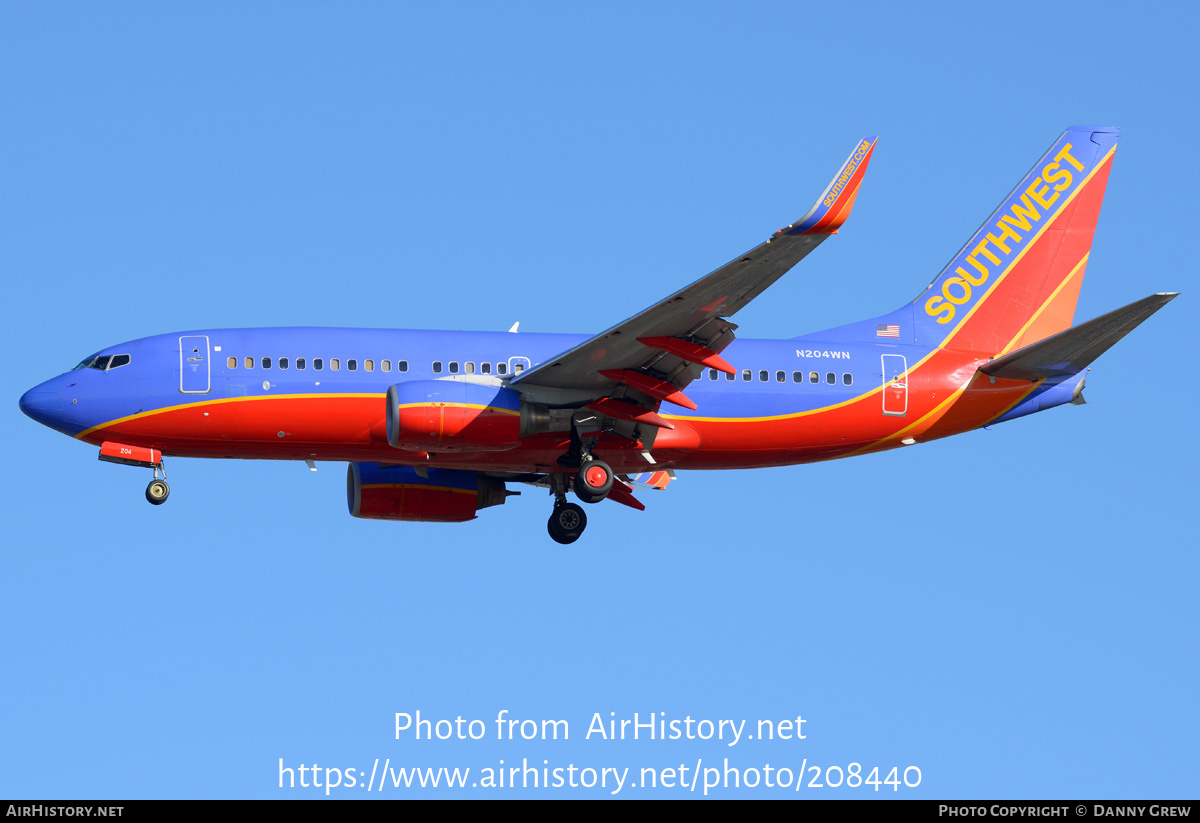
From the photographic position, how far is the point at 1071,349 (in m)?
41.8

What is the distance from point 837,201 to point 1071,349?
11970 millimetres

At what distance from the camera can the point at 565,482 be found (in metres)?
44.5

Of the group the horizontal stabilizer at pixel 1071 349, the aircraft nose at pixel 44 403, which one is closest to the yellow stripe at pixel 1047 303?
the horizontal stabilizer at pixel 1071 349

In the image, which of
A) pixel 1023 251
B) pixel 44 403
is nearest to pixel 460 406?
pixel 44 403

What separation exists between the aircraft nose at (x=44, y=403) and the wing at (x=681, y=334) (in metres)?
11.0

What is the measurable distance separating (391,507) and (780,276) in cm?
1473

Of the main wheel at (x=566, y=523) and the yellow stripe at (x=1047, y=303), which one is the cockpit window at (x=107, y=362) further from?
the yellow stripe at (x=1047, y=303)

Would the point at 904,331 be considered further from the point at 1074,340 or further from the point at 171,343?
the point at 171,343

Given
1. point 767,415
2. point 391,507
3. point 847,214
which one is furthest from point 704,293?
point 391,507

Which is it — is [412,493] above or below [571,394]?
below

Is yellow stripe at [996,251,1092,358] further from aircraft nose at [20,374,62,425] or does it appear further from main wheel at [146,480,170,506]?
aircraft nose at [20,374,62,425]

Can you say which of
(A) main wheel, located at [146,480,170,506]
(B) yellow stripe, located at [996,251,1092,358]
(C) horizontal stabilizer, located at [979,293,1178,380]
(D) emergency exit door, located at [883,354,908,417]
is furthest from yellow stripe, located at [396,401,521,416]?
(B) yellow stripe, located at [996,251,1092,358]

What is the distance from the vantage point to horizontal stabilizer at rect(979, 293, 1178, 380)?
39.4 metres

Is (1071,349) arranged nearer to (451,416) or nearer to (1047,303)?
(1047,303)
